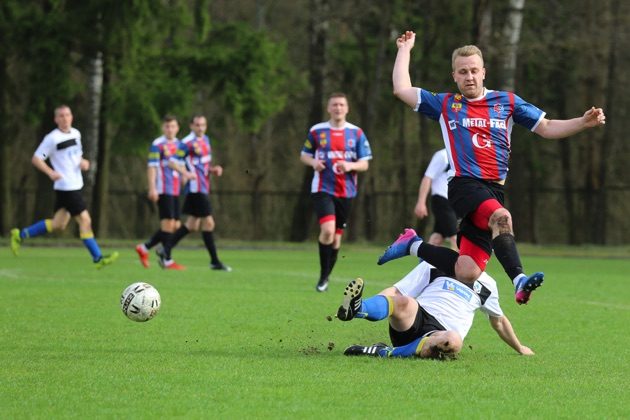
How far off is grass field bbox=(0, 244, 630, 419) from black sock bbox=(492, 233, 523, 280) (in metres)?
0.63

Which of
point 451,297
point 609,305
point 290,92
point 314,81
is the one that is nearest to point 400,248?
point 451,297

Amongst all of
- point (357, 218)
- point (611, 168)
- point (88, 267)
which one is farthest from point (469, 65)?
point (611, 168)

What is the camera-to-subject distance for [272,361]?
825 cm

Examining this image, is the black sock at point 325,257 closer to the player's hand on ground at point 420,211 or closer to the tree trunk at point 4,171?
the player's hand on ground at point 420,211

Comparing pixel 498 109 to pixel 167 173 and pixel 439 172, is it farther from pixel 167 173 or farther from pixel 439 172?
pixel 167 173

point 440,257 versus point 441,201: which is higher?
point 440,257

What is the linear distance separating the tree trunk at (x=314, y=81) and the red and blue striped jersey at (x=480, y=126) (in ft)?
86.4

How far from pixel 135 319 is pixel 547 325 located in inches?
149

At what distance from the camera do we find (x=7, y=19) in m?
30.3

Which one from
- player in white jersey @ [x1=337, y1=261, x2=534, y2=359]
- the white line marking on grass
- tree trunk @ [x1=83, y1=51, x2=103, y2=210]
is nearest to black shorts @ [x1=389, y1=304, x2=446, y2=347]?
player in white jersey @ [x1=337, y1=261, x2=534, y2=359]

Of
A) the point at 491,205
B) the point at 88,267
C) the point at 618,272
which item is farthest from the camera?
the point at 618,272

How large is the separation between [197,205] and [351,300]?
11.4 metres

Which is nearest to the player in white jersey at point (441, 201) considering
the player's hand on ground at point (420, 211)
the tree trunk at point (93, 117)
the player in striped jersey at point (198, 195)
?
the player's hand on ground at point (420, 211)

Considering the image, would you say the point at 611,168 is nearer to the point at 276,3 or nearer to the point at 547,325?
the point at 276,3
